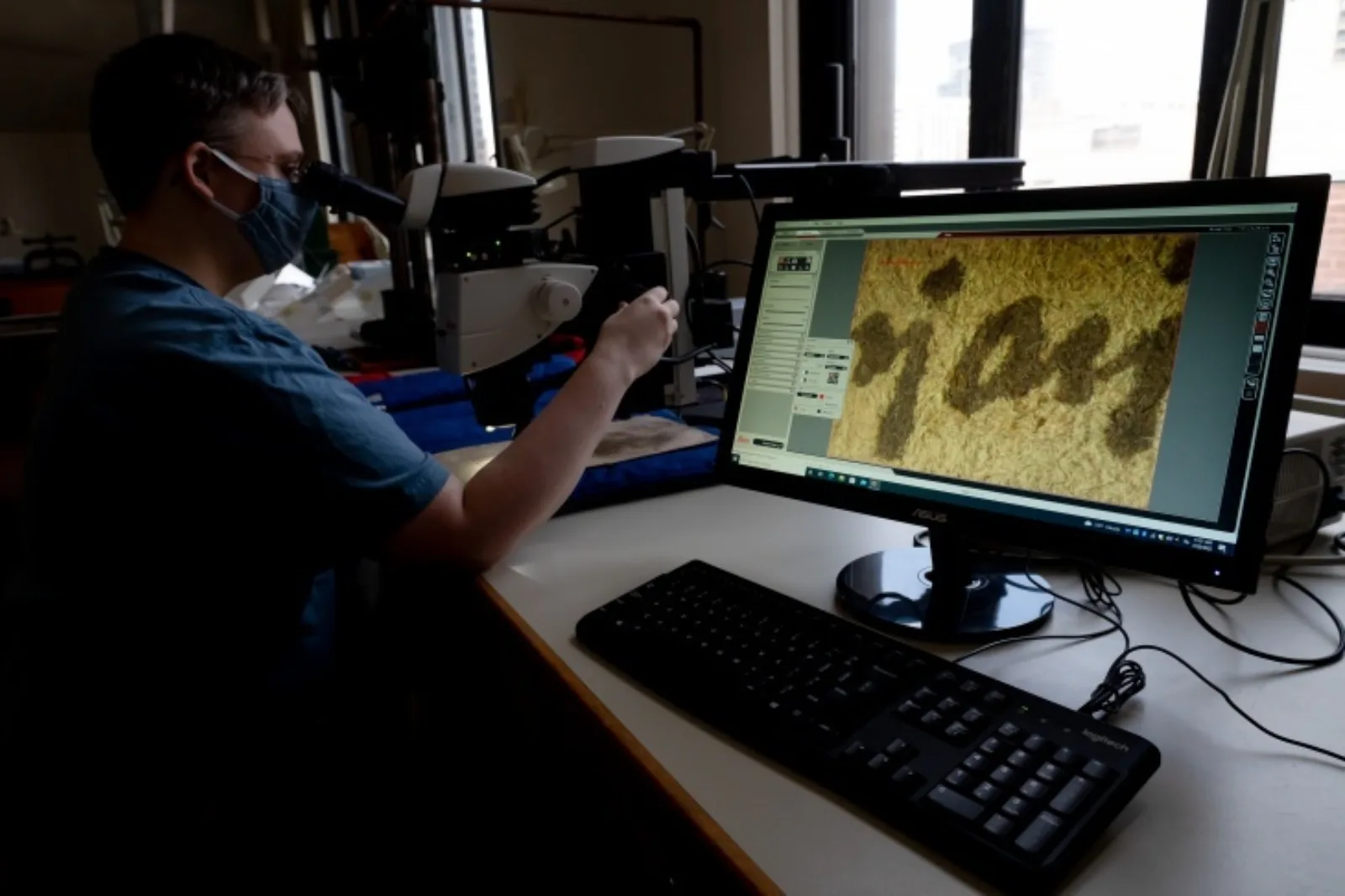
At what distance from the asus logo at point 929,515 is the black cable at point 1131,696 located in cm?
17

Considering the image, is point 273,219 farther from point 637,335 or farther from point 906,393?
point 906,393

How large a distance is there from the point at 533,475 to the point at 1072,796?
0.60 meters

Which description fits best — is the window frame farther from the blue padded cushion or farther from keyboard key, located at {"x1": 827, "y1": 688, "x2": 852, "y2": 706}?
keyboard key, located at {"x1": 827, "y1": 688, "x2": 852, "y2": 706}

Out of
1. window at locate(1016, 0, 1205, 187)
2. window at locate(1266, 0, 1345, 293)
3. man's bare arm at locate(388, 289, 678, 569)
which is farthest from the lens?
window at locate(1016, 0, 1205, 187)

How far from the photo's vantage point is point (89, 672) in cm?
89

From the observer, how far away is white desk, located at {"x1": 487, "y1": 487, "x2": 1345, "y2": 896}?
0.46 m

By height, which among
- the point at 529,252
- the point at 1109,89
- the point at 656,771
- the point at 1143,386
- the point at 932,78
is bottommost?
the point at 656,771

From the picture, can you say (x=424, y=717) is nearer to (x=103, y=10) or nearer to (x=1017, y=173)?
(x=1017, y=173)

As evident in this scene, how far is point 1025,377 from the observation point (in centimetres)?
70

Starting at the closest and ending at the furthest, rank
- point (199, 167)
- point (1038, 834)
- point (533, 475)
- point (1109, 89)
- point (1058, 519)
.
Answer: point (1038, 834) < point (1058, 519) < point (533, 475) < point (199, 167) < point (1109, 89)

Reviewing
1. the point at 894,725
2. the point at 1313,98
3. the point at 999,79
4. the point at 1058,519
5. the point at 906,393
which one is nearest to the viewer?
the point at 894,725

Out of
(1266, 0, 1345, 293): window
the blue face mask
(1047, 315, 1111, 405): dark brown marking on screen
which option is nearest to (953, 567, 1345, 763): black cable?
(1047, 315, 1111, 405): dark brown marking on screen

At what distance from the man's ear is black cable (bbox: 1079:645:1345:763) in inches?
42.3

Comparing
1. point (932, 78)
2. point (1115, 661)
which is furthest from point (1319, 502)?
point (932, 78)
